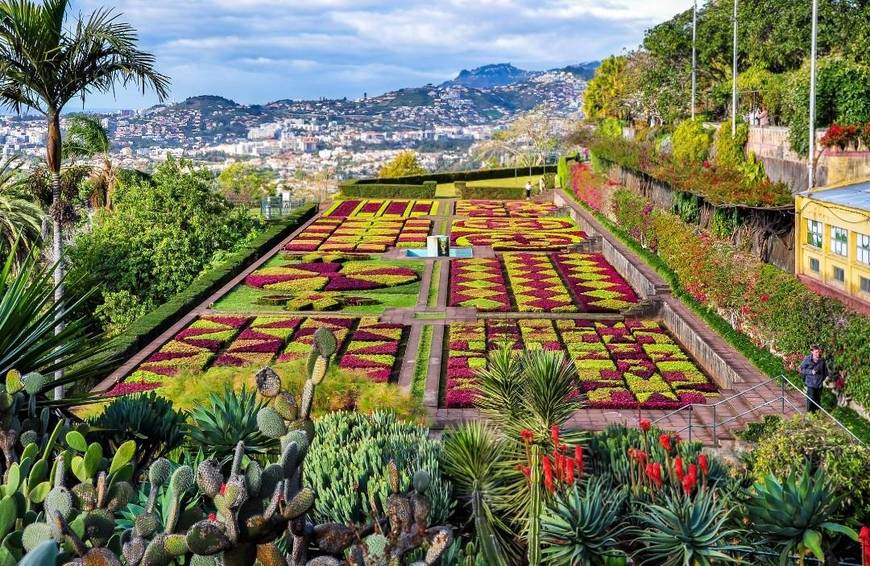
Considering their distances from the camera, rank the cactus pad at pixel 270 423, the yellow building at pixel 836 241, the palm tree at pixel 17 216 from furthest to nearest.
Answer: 1. the palm tree at pixel 17 216
2. the yellow building at pixel 836 241
3. the cactus pad at pixel 270 423

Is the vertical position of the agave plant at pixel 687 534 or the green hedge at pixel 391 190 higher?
the agave plant at pixel 687 534

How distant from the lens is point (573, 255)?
3219cm

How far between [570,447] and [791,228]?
1326 cm

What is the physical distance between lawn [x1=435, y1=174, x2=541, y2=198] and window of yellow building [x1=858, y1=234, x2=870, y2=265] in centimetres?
4179

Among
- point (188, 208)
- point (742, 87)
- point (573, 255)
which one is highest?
point (742, 87)

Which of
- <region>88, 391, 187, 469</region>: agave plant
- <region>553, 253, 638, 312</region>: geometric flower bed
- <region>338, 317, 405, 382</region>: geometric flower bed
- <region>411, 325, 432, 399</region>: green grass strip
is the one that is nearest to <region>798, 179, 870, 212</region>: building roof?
<region>553, 253, 638, 312</region>: geometric flower bed

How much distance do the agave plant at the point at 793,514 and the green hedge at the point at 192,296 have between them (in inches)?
310

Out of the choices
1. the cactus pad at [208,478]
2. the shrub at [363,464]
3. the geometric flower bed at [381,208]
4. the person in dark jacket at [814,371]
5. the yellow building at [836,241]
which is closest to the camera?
the cactus pad at [208,478]

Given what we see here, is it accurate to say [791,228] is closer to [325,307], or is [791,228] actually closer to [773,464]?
[325,307]

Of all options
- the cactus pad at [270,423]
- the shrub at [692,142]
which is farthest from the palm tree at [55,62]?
the shrub at [692,142]

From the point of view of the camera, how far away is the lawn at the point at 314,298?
24.2 metres

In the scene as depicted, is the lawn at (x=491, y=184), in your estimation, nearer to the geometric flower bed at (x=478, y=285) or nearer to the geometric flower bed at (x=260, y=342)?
the geometric flower bed at (x=478, y=285)

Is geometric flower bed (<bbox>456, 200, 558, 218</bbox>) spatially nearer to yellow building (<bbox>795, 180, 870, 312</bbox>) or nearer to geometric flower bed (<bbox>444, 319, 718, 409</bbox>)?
geometric flower bed (<bbox>444, 319, 718, 409</bbox>)

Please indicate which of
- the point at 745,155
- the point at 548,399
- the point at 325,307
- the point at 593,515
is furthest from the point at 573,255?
the point at 593,515
